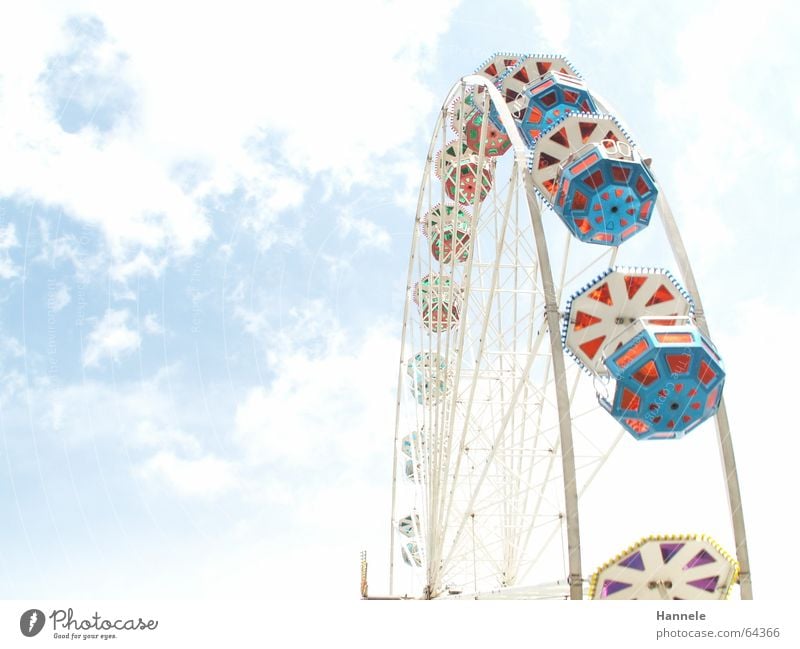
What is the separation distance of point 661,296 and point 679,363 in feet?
6.26

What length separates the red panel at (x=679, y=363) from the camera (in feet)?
35.4

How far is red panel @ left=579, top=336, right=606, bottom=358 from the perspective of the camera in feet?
40.2

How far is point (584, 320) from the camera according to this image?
12.3m

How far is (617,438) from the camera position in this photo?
1359cm

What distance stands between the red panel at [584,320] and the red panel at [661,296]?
1.03 m

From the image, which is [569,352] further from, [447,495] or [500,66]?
[500,66]

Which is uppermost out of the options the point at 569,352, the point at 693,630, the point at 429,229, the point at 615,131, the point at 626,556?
the point at 429,229

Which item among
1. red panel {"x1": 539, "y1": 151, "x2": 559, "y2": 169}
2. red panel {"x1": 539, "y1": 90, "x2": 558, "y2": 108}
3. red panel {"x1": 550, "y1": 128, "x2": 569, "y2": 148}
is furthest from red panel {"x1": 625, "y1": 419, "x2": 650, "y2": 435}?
red panel {"x1": 539, "y1": 90, "x2": 558, "y2": 108}

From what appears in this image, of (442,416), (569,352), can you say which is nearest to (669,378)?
(569,352)

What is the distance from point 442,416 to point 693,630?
1174 centimetres

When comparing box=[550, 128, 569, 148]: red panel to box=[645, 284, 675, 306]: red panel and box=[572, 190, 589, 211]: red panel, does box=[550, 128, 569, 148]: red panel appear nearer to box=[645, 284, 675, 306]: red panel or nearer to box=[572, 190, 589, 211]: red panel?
box=[572, 190, 589, 211]: red panel

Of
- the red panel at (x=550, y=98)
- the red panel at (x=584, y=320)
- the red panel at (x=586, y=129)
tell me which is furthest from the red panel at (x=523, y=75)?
the red panel at (x=584, y=320)

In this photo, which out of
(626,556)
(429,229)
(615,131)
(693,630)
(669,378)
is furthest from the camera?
(429,229)

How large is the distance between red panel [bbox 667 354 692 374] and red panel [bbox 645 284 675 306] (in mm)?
1757
